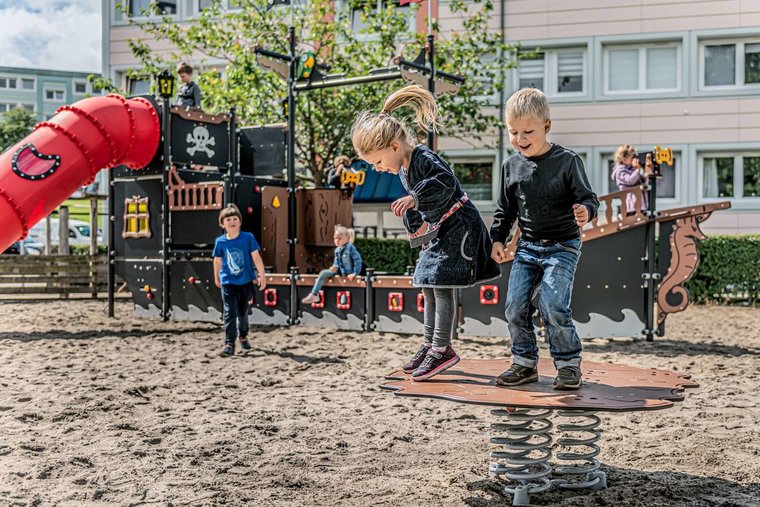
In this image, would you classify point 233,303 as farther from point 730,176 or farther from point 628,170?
point 730,176

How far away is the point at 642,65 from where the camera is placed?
23.5 meters

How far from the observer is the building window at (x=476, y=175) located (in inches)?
973

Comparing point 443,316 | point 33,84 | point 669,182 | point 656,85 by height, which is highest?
point 33,84

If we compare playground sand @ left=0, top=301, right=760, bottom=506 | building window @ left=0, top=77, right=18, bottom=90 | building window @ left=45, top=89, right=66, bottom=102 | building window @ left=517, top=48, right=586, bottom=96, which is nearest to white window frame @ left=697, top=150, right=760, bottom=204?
building window @ left=517, top=48, right=586, bottom=96

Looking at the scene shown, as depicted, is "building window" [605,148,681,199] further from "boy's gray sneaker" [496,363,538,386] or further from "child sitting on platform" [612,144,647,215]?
"boy's gray sneaker" [496,363,538,386]

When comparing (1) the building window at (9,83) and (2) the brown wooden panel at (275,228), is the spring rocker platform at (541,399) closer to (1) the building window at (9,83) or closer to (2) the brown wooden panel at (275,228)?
(2) the brown wooden panel at (275,228)

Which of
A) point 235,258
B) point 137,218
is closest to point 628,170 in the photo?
point 235,258

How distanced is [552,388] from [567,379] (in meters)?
0.10

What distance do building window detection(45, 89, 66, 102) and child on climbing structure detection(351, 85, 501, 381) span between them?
90633mm

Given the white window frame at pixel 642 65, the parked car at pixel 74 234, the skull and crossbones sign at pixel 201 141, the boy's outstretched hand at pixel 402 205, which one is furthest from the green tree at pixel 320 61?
the parked car at pixel 74 234

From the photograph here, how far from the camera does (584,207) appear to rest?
403cm

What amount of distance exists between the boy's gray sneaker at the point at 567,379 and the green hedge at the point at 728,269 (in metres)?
12.2

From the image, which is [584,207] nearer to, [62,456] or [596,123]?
[62,456]

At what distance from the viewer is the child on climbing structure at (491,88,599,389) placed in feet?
13.5
